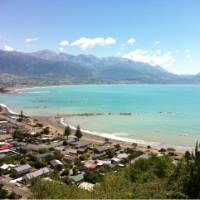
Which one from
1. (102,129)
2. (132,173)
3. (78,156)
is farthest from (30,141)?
(132,173)

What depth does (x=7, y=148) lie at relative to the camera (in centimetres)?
3516

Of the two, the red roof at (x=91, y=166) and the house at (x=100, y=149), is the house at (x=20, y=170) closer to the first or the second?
the red roof at (x=91, y=166)

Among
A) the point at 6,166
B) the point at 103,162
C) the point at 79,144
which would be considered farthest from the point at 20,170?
the point at 79,144

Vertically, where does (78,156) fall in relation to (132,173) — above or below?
below

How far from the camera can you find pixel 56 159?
2950 cm

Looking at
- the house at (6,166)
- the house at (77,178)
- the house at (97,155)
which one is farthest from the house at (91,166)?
the house at (6,166)

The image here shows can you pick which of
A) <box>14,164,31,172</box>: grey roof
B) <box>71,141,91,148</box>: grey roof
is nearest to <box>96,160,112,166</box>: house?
<box>14,164,31,172</box>: grey roof

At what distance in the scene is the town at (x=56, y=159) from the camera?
75.8ft

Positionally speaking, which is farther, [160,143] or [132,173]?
[160,143]

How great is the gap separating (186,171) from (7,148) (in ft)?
90.3

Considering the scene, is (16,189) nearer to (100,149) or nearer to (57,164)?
(57,164)

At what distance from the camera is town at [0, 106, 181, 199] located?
23109mm

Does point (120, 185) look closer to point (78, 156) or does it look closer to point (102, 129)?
point (78, 156)

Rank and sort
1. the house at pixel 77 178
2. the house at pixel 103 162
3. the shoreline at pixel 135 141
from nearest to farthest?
the house at pixel 77 178 → the house at pixel 103 162 → the shoreline at pixel 135 141
